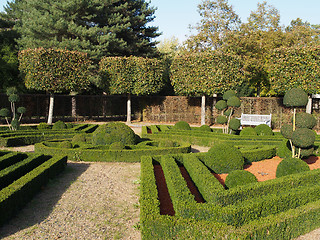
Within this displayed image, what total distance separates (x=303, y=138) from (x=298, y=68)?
13.1 metres

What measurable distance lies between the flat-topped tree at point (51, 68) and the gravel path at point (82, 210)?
1602 centimetres

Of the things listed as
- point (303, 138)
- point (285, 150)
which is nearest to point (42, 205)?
point (303, 138)

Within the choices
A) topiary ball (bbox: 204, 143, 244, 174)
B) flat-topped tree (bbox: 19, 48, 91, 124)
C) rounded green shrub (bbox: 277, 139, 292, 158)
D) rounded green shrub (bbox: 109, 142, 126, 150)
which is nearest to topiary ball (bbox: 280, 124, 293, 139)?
rounded green shrub (bbox: 277, 139, 292, 158)

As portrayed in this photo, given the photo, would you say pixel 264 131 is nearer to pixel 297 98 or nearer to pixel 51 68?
pixel 297 98

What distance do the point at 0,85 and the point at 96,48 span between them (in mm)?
10940

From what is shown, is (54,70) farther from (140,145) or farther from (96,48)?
(140,145)

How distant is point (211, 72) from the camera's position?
2425 centimetres

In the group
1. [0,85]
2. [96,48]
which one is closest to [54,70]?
[96,48]

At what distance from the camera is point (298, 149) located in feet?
34.3

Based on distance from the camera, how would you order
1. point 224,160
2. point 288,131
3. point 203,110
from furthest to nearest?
point 203,110, point 288,131, point 224,160

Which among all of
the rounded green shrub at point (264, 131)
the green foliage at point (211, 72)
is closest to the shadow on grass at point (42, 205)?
the rounded green shrub at point (264, 131)

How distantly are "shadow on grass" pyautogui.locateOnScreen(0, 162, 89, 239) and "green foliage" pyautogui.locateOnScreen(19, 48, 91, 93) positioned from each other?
15673mm

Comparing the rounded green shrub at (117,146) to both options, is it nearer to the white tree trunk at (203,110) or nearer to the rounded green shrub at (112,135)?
the rounded green shrub at (112,135)

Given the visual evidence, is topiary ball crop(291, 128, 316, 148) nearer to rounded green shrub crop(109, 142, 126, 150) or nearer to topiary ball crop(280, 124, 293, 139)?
topiary ball crop(280, 124, 293, 139)
